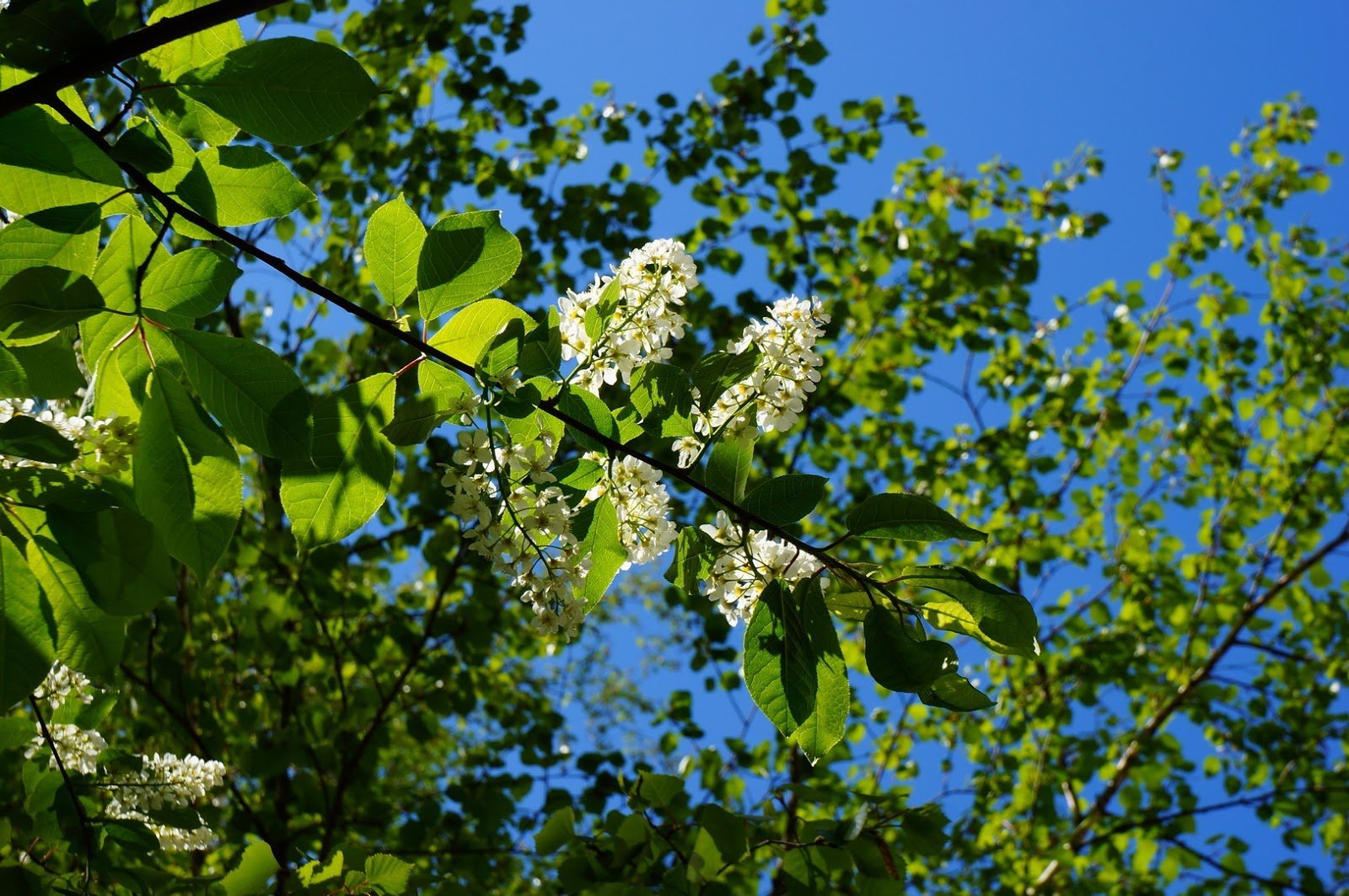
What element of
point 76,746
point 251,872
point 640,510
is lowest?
point 251,872

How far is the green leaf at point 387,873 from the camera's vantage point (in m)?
1.38

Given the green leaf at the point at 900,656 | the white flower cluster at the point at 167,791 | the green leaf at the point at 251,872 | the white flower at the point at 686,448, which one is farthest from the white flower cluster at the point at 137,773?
the green leaf at the point at 900,656

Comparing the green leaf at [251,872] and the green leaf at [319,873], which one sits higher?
the green leaf at [319,873]

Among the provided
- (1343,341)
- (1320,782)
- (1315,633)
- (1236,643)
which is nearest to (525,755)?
(1236,643)

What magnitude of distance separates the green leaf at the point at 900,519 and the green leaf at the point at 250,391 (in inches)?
21.1

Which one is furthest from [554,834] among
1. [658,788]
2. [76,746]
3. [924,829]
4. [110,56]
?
[110,56]

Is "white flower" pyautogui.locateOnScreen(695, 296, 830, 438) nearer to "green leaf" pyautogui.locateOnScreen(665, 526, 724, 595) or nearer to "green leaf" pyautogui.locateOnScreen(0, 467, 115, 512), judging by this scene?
"green leaf" pyautogui.locateOnScreen(665, 526, 724, 595)

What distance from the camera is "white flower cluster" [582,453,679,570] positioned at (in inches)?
44.4

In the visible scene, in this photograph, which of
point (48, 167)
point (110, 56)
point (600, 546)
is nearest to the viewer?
point (110, 56)

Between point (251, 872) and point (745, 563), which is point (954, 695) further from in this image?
point (251, 872)

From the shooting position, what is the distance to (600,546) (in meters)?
1.10

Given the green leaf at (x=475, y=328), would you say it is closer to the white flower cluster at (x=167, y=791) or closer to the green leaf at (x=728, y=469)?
the green leaf at (x=728, y=469)

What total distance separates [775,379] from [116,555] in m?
0.69

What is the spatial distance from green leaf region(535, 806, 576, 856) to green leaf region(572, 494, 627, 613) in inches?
25.5
